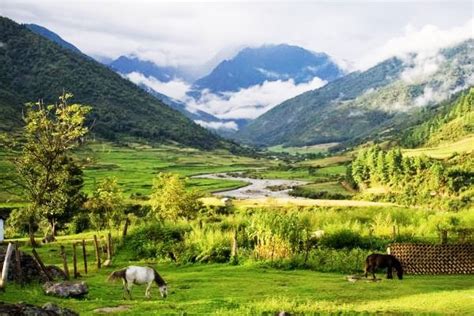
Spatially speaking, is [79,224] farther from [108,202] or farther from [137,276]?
[137,276]

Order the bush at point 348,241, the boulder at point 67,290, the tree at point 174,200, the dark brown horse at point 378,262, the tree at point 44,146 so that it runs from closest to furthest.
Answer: the boulder at point 67,290 < the dark brown horse at point 378,262 < the bush at point 348,241 < the tree at point 44,146 < the tree at point 174,200

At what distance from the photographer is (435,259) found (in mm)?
32594

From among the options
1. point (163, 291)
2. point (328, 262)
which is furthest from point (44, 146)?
point (163, 291)

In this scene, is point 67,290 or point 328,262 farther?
point 328,262

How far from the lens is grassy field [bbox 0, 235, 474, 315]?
2036cm

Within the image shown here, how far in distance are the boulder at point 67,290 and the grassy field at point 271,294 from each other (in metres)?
0.37

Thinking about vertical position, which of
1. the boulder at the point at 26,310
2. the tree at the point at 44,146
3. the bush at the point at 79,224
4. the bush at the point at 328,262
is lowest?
the bush at the point at 79,224

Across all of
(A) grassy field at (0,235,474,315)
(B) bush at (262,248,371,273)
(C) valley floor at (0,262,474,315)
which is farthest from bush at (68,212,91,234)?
(B) bush at (262,248,371,273)

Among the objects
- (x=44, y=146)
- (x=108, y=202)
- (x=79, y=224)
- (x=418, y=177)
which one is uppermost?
(x=44, y=146)

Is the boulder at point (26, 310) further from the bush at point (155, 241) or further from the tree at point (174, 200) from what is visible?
the tree at point (174, 200)

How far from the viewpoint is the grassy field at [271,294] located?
2036 centimetres

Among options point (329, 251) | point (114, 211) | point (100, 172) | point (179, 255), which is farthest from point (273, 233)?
point (100, 172)

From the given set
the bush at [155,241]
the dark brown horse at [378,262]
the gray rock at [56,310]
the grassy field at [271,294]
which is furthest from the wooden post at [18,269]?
the dark brown horse at [378,262]

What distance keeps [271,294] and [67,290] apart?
26.7 feet
